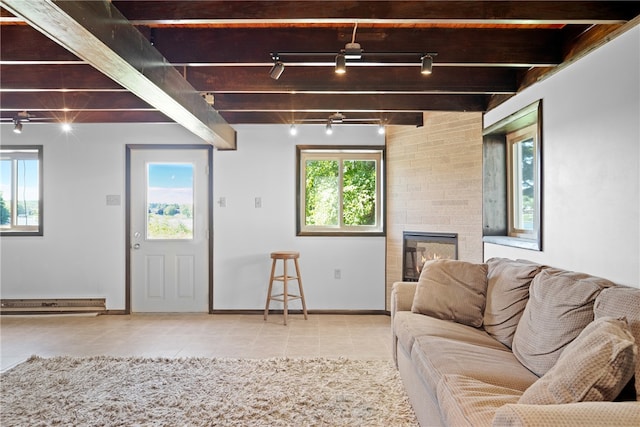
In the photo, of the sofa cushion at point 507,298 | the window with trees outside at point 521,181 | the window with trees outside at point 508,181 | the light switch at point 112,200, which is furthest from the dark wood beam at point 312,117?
the sofa cushion at point 507,298

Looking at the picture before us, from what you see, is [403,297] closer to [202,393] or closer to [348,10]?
[202,393]

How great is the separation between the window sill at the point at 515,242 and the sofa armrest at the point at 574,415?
1789 millimetres

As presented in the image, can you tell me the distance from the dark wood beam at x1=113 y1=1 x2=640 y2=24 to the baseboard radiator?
13.0 ft

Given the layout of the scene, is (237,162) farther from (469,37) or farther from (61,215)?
(469,37)

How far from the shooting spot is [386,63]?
261 cm

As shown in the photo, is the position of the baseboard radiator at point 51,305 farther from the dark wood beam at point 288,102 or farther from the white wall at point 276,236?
the dark wood beam at point 288,102

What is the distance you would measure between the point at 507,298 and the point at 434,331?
19.8 inches

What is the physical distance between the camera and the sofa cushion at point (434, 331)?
94.2 inches

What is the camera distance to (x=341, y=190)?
5055mm

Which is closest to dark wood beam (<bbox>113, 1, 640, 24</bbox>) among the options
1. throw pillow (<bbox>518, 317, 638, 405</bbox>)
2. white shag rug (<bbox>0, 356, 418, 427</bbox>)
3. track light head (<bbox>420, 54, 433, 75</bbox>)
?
track light head (<bbox>420, 54, 433, 75</bbox>)

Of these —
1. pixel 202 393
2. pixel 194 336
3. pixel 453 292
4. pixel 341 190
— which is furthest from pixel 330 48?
pixel 194 336

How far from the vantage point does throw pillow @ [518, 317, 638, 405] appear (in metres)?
1.30

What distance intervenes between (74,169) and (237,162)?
201 centimetres

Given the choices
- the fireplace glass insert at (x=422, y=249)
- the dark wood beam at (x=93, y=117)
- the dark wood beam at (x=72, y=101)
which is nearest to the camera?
the dark wood beam at (x=72, y=101)
